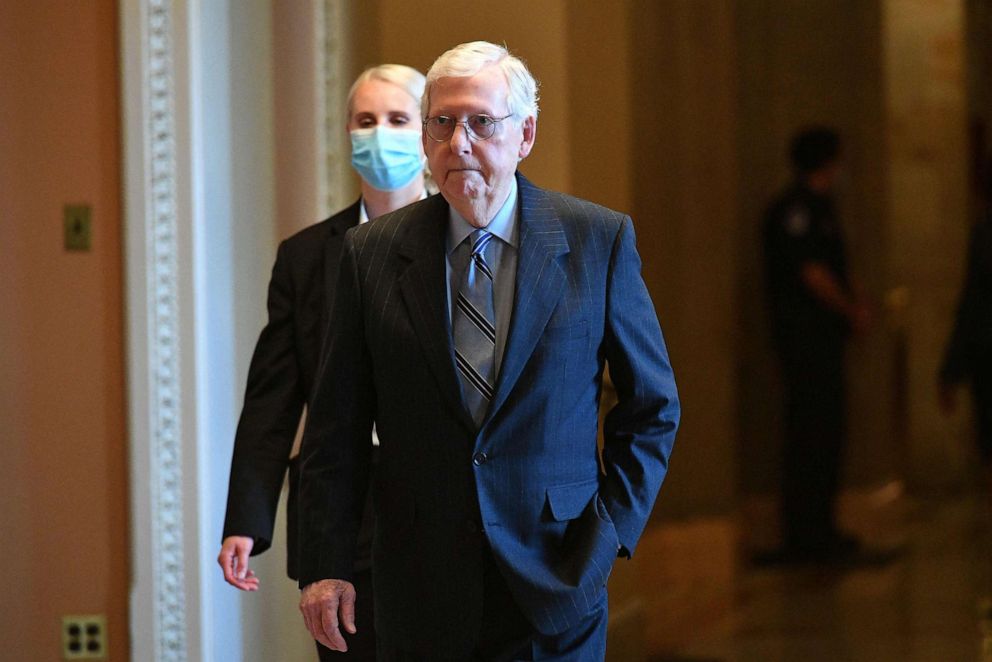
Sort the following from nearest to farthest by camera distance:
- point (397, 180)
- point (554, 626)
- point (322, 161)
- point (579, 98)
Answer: point (554, 626), point (397, 180), point (322, 161), point (579, 98)

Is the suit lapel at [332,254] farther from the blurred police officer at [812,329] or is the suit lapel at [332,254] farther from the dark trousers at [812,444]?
the dark trousers at [812,444]

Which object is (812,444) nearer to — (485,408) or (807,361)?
(807,361)

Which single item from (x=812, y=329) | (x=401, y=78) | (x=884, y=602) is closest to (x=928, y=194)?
(x=812, y=329)

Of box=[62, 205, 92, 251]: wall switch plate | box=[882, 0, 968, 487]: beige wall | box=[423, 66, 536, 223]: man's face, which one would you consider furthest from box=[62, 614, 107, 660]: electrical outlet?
box=[882, 0, 968, 487]: beige wall

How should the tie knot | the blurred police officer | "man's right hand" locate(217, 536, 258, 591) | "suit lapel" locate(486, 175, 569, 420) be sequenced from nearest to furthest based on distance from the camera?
"suit lapel" locate(486, 175, 569, 420) → the tie knot → "man's right hand" locate(217, 536, 258, 591) → the blurred police officer

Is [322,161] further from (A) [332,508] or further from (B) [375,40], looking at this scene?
(A) [332,508]

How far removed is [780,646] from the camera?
16.4ft

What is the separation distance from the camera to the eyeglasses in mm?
2039

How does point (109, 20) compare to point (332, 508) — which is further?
point (109, 20)

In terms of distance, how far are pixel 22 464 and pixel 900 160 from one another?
11.1 ft

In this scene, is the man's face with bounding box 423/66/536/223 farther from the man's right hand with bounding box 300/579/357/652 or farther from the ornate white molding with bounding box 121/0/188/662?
the ornate white molding with bounding box 121/0/188/662

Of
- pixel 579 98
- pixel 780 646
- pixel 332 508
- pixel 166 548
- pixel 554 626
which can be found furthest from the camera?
pixel 780 646

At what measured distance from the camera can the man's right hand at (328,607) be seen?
2.10 meters

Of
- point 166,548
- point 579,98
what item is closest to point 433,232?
point 166,548
